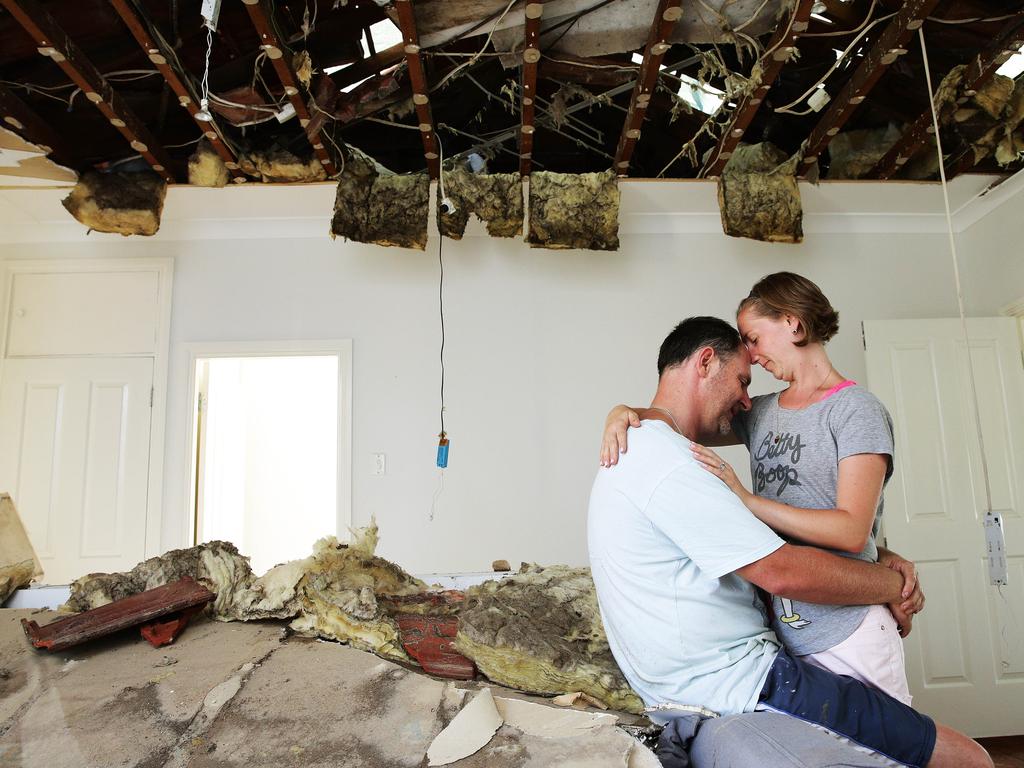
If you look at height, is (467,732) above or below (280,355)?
below

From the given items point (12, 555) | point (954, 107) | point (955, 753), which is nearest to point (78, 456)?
point (12, 555)

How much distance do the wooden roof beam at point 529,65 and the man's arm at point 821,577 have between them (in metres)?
2.06

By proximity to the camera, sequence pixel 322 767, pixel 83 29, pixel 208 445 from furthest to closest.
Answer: pixel 208 445, pixel 83 29, pixel 322 767

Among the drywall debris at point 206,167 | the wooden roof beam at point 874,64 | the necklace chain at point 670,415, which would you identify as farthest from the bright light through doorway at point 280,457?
the necklace chain at point 670,415

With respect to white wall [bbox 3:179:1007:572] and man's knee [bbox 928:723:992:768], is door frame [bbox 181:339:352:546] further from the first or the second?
man's knee [bbox 928:723:992:768]

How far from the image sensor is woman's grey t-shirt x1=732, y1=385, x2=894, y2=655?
152 cm

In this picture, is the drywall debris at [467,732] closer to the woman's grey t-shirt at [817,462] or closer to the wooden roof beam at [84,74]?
the woman's grey t-shirt at [817,462]

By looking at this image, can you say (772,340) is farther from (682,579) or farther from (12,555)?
(12,555)

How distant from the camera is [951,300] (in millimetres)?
4406

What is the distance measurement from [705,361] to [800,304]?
0.27 meters

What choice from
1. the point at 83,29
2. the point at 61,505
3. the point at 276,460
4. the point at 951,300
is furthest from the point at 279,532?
the point at 951,300

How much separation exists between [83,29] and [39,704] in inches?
108

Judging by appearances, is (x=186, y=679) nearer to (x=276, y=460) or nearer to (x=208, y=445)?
(x=208, y=445)

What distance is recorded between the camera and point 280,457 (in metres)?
6.60
